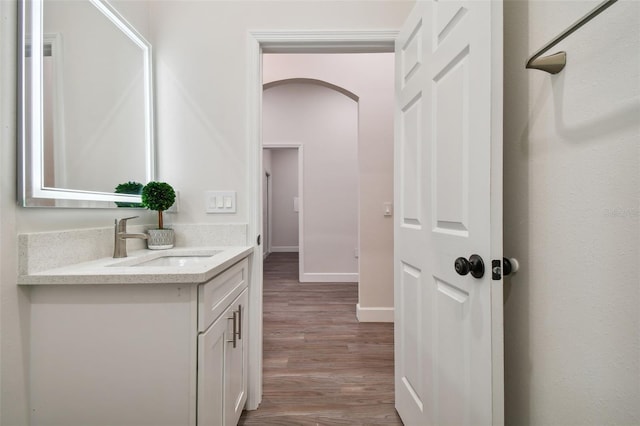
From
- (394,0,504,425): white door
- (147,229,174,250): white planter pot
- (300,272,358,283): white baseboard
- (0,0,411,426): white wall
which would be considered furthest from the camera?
(300,272,358,283): white baseboard

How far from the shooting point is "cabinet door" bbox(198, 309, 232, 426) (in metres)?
0.92

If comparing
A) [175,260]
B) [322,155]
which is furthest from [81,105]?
[322,155]

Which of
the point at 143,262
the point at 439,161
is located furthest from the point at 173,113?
the point at 439,161

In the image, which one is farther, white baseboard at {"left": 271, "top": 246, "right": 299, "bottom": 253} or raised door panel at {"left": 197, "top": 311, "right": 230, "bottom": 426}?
white baseboard at {"left": 271, "top": 246, "right": 299, "bottom": 253}

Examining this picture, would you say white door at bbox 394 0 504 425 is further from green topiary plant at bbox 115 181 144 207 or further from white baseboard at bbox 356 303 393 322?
green topiary plant at bbox 115 181 144 207

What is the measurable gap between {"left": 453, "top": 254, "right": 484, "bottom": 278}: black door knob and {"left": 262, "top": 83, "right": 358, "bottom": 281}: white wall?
3.43 m

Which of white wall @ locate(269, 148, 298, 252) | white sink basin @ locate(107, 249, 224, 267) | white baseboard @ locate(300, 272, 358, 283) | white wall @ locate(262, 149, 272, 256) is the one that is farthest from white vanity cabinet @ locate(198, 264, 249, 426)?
white wall @ locate(269, 148, 298, 252)

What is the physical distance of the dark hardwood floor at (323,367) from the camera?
1.50 meters

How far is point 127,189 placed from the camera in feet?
4.71

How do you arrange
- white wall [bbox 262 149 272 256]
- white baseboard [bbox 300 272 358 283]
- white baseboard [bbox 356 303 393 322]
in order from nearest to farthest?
white baseboard [bbox 356 303 393 322] → white baseboard [bbox 300 272 358 283] → white wall [bbox 262 149 272 256]

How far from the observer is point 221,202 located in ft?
5.25

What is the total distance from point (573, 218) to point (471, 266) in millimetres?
271

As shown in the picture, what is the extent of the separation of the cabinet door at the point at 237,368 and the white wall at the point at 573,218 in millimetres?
1029

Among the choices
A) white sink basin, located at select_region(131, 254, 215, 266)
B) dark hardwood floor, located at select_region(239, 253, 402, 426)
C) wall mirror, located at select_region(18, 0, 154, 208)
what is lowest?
dark hardwood floor, located at select_region(239, 253, 402, 426)
